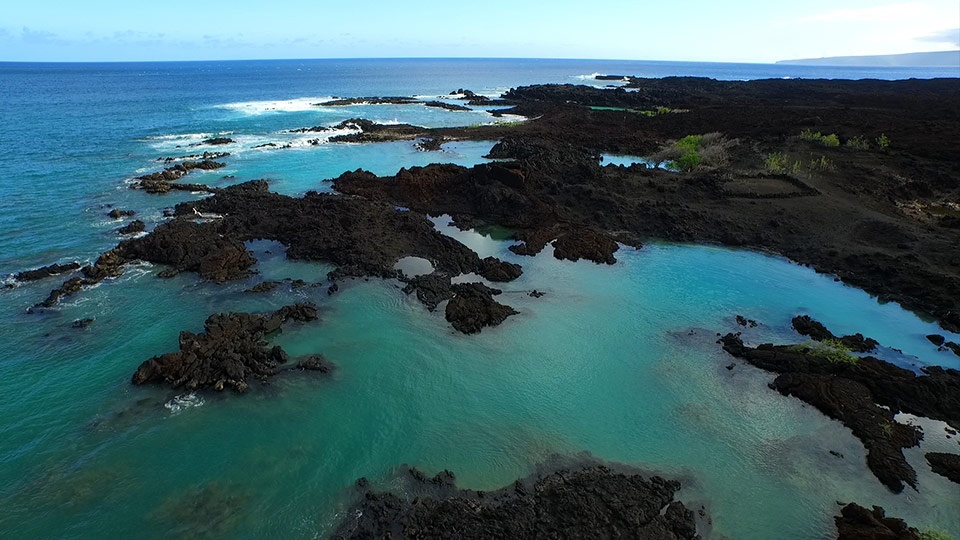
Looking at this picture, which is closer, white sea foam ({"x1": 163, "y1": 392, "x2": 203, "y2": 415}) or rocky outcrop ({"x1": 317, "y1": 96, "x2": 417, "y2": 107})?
white sea foam ({"x1": 163, "y1": 392, "x2": 203, "y2": 415})

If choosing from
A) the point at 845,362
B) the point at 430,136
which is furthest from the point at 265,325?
the point at 430,136

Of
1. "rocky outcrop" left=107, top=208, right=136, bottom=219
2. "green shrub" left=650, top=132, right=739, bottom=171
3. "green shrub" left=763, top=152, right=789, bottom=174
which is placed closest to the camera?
"rocky outcrop" left=107, top=208, right=136, bottom=219

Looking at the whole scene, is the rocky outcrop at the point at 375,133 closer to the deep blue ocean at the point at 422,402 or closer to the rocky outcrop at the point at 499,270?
the deep blue ocean at the point at 422,402

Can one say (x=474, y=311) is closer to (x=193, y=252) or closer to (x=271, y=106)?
(x=193, y=252)

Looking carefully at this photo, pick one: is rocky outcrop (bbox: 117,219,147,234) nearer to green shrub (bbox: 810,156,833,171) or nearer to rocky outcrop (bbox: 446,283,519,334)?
rocky outcrop (bbox: 446,283,519,334)

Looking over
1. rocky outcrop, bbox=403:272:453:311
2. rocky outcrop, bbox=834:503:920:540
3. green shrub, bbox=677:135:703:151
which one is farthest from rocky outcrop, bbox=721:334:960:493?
green shrub, bbox=677:135:703:151

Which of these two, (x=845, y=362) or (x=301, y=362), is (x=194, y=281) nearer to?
(x=301, y=362)

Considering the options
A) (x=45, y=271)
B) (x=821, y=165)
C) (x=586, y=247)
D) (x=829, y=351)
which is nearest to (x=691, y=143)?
(x=821, y=165)

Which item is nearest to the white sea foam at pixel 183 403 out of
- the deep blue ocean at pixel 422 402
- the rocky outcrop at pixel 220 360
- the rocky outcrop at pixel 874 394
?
the deep blue ocean at pixel 422 402
